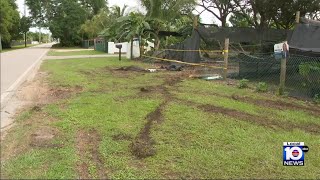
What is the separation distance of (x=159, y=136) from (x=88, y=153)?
1.14 m

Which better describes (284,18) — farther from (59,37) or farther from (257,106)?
(59,37)

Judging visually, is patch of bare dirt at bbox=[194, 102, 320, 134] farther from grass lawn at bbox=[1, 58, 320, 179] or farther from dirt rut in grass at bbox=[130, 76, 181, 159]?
dirt rut in grass at bbox=[130, 76, 181, 159]

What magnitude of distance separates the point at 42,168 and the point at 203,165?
5.94 ft

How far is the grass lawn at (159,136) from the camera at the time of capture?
386cm

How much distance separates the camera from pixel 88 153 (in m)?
4.30

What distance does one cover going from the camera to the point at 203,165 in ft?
13.1

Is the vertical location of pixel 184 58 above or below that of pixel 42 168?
above

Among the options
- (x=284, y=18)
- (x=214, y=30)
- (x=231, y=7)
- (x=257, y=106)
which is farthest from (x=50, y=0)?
(x=257, y=106)

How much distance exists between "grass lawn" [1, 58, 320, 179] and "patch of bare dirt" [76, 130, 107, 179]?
0.4 inches

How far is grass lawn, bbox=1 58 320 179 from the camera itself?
3859mm

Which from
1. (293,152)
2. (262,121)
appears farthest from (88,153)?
(262,121)

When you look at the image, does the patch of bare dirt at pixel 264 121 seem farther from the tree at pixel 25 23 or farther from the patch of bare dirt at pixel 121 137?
the tree at pixel 25 23

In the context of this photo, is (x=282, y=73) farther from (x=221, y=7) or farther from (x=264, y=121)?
(x=221, y=7)

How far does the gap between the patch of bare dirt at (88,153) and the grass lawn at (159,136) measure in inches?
0.4
